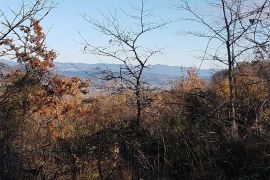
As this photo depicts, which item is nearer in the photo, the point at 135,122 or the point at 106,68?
the point at 135,122

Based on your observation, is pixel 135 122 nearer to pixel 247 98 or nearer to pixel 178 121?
pixel 178 121

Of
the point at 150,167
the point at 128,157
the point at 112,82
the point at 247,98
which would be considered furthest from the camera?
the point at 112,82

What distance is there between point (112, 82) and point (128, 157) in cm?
231

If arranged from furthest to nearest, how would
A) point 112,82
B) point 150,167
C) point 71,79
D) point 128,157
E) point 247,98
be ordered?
point 71,79
point 112,82
point 247,98
point 128,157
point 150,167

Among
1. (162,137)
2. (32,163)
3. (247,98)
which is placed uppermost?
(247,98)

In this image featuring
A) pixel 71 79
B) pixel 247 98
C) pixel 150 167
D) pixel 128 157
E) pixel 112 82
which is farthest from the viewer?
pixel 71 79

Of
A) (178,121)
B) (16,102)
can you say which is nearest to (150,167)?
(178,121)

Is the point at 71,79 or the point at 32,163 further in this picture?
the point at 71,79

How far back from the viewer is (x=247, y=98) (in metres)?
9.63

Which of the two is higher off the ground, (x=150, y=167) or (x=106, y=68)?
(x=106, y=68)

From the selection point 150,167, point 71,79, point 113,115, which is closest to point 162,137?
point 150,167

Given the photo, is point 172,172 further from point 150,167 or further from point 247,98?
point 247,98

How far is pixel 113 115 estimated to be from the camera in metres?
10.9

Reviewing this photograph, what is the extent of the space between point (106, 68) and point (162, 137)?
271 centimetres
